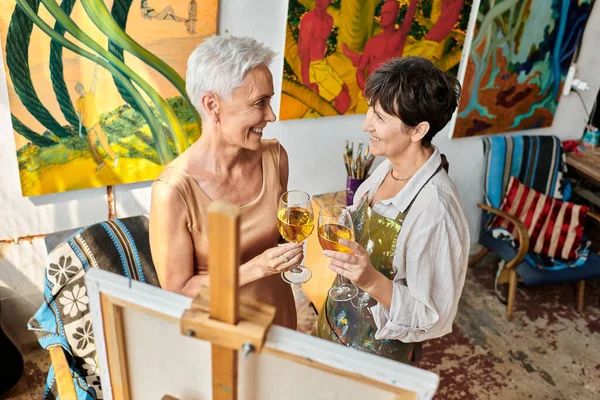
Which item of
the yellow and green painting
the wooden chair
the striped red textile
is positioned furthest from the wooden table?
the striped red textile

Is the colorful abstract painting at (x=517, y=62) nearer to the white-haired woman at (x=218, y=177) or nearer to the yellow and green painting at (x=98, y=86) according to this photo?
the yellow and green painting at (x=98, y=86)

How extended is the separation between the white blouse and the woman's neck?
8 centimetres

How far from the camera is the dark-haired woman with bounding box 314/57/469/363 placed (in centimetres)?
142

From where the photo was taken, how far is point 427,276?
1.43m

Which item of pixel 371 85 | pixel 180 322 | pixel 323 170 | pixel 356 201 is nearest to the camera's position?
pixel 180 322

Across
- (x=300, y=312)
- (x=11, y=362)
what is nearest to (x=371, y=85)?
(x=300, y=312)

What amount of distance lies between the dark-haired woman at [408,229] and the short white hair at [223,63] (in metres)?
0.40

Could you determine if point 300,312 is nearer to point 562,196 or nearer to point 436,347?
point 436,347

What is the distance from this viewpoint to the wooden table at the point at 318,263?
2.89 metres

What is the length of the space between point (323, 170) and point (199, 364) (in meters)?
2.49

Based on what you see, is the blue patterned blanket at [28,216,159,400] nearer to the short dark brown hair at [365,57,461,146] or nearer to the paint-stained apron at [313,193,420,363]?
the paint-stained apron at [313,193,420,363]

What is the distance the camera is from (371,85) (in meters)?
1.58

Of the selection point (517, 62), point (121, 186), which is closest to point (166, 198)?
point (121, 186)

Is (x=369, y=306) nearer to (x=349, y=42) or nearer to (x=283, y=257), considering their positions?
(x=283, y=257)
